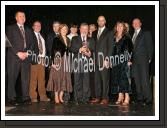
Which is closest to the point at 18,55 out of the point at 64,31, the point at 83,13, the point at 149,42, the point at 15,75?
the point at 15,75

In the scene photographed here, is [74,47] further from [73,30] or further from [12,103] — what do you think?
[12,103]

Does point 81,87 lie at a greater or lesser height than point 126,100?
greater

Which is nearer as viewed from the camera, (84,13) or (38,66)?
(84,13)

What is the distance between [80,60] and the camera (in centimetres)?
879

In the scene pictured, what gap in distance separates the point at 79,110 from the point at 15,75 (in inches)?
50.0

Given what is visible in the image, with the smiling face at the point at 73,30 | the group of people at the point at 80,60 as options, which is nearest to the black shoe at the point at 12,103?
the group of people at the point at 80,60

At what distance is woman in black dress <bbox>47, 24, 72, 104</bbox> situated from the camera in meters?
8.77

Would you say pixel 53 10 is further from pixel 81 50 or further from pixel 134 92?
pixel 134 92

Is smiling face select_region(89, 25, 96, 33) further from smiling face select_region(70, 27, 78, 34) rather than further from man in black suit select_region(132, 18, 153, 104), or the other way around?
man in black suit select_region(132, 18, 153, 104)

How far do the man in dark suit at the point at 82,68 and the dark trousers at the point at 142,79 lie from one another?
32.9 inches

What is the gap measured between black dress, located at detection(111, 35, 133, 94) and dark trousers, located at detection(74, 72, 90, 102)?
0.45 metres

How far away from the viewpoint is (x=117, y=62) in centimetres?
873

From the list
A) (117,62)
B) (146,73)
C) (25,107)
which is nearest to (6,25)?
(25,107)

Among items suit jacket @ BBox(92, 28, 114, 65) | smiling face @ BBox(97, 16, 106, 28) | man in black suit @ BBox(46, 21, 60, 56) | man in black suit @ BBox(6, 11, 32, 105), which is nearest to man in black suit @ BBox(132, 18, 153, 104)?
suit jacket @ BBox(92, 28, 114, 65)
